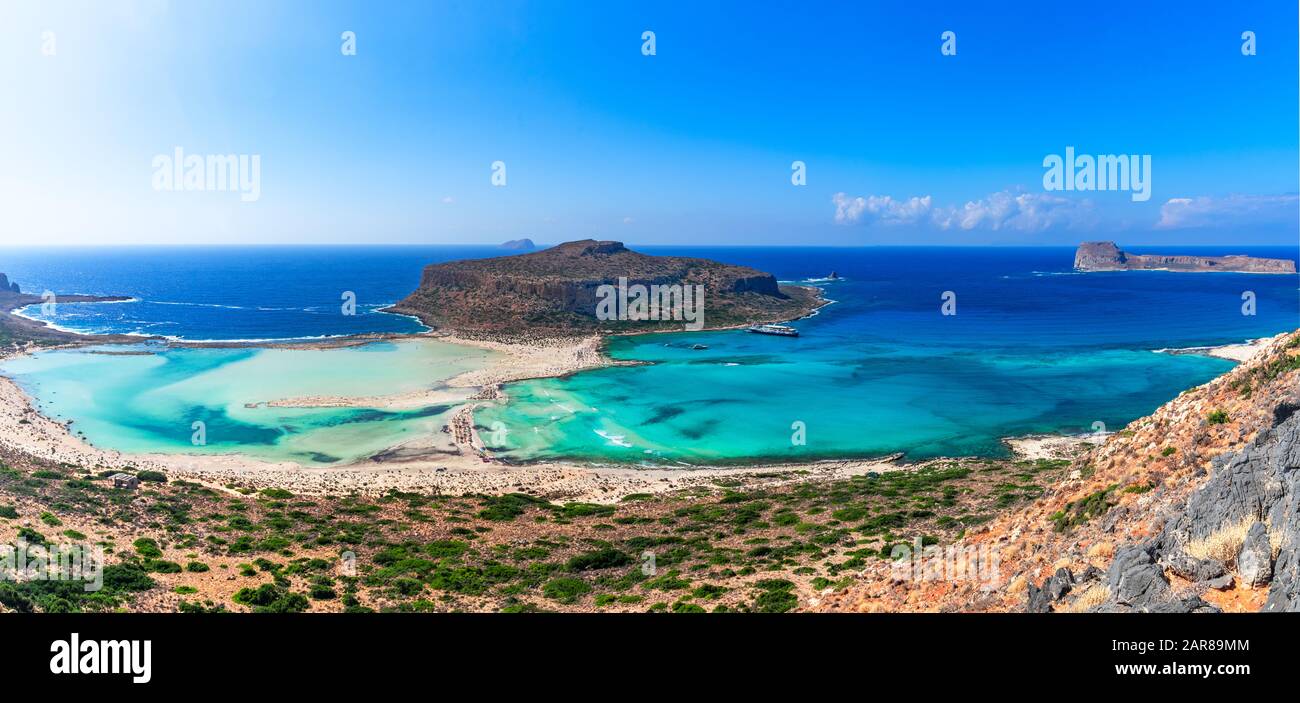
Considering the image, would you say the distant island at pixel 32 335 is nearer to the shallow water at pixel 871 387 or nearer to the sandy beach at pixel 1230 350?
the shallow water at pixel 871 387

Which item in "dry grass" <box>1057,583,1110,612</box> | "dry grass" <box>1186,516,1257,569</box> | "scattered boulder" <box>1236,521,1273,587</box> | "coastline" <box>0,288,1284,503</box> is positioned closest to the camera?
"scattered boulder" <box>1236,521,1273,587</box>

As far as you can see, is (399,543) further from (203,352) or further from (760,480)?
(203,352)

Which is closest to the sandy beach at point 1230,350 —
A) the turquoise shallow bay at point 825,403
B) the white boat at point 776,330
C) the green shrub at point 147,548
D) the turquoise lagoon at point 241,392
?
the turquoise shallow bay at point 825,403

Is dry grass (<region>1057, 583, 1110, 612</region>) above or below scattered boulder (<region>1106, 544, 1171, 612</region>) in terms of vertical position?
below

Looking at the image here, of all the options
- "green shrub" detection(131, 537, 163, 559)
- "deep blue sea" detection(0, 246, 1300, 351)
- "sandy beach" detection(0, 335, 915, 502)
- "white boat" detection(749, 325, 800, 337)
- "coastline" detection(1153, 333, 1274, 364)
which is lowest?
"sandy beach" detection(0, 335, 915, 502)

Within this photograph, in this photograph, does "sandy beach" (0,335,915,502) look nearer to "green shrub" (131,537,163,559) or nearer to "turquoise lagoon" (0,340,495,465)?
"turquoise lagoon" (0,340,495,465)

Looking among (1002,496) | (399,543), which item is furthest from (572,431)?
(1002,496)

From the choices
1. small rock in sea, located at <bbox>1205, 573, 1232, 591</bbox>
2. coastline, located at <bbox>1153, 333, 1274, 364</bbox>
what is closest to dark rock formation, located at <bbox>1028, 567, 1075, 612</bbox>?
small rock in sea, located at <bbox>1205, 573, 1232, 591</bbox>
